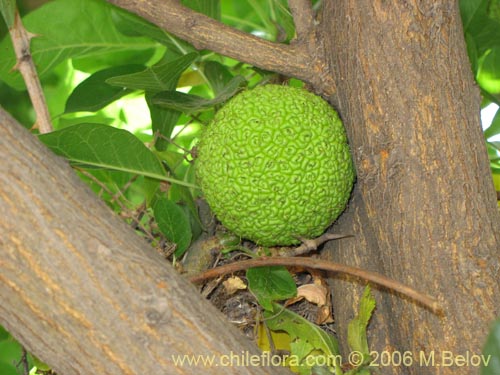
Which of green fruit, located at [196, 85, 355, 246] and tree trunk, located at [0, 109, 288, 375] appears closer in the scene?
tree trunk, located at [0, 109, 288, 375]

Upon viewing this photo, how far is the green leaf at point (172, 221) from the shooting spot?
1.07 m

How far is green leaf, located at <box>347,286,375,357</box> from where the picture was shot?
94 centimetres

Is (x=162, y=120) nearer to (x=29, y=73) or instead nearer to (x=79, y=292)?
A: (x=29, y=73)

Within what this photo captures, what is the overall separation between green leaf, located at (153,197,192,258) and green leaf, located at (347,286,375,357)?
11.8 inches

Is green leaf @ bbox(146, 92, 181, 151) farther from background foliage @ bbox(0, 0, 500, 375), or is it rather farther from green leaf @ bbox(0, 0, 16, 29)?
green leaf @ bbox(0, 0, 16, 29)

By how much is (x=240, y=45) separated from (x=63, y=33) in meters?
0.47

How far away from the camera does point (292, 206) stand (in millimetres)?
922

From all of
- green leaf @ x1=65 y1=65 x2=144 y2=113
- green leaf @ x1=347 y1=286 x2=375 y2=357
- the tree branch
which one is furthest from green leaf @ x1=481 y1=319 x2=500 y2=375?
green leaf @ x1=65 y1=65 x2=144 y2=113

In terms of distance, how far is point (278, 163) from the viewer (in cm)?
90

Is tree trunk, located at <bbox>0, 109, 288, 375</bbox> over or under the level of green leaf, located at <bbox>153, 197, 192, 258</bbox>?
over

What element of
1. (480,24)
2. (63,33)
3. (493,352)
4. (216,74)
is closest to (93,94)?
(63,33)

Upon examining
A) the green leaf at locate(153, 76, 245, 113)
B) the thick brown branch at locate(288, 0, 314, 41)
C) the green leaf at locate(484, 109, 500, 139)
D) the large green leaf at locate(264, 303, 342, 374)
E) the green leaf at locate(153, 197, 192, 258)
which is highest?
the thick brown branch at locate(288, 0, 314, 41)

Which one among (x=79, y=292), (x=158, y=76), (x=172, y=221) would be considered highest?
(x=158, y=76)

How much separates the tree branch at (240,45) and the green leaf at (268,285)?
280 mm
